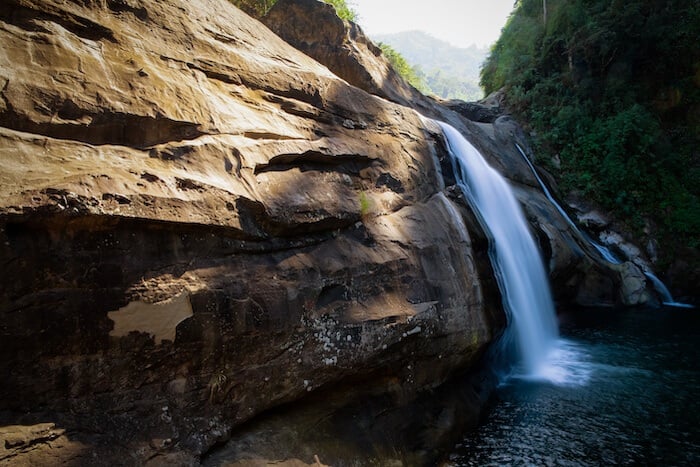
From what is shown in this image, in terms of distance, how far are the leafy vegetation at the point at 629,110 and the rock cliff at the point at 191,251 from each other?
31.8 feet

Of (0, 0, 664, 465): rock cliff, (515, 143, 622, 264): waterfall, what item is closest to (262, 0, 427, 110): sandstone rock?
(0, 0, 664, 465): rock cliff

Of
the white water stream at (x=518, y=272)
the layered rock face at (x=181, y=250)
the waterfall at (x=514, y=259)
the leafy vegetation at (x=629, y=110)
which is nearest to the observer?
the layered rock face at (x=181, y=250)

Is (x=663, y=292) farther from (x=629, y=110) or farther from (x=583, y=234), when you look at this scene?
(x=629, y=110)

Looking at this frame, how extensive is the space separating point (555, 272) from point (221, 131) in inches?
318

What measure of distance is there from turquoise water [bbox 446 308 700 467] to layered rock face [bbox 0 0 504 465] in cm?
97

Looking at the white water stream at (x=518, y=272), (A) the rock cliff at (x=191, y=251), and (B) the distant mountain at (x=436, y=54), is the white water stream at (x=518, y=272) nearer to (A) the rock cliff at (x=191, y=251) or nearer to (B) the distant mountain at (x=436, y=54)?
(A) the rock cliff at (x=191, y=251)

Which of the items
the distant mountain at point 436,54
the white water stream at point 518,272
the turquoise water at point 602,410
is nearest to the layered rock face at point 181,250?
the turquoise water at point 602,410

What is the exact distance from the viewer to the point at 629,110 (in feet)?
43.9

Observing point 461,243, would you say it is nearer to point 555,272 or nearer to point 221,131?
point 221,131

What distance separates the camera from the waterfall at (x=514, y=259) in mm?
6910

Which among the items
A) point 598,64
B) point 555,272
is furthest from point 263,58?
point 598,64

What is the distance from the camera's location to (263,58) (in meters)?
5.36

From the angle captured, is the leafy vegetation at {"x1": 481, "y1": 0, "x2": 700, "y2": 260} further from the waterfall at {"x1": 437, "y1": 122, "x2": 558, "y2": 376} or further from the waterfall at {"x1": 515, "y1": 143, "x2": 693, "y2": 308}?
the waterfall at {"x1": 437, "y1": 122, "x2": 558, "y2": 376}

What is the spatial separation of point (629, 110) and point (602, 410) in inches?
454
